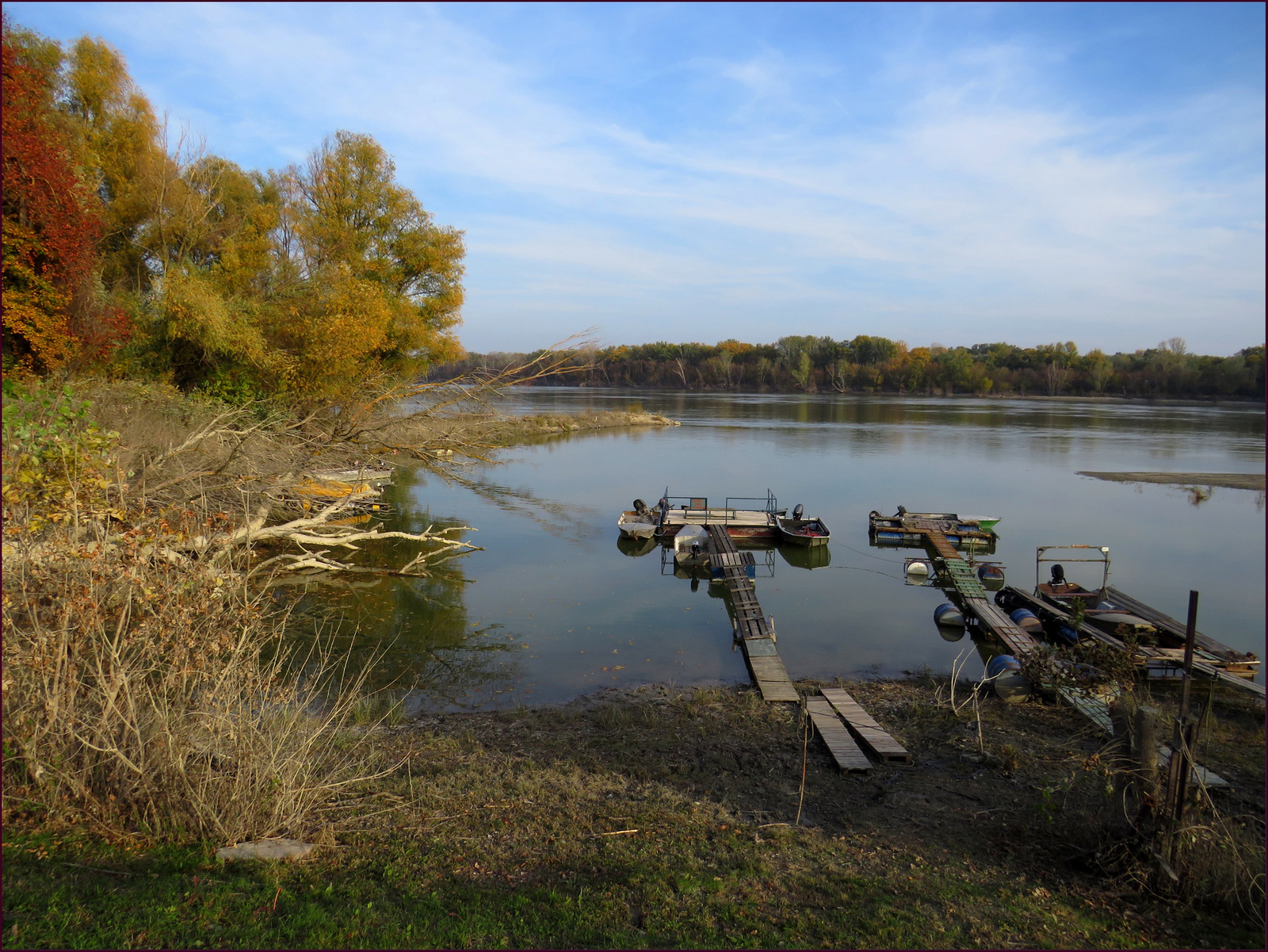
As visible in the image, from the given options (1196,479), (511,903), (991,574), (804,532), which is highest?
(1196,479)

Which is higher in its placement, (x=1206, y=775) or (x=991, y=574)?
(x=1206, y=775)

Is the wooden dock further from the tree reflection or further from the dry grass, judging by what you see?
the dry grass

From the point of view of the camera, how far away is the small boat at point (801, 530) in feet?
79.5

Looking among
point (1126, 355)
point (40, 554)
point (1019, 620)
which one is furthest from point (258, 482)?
point (1126, 355)

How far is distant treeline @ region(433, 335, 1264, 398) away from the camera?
102125mm

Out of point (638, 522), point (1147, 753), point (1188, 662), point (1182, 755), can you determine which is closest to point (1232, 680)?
point (1147, 753)

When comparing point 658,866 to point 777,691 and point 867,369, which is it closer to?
point 777,691

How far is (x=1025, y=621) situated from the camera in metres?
15.8

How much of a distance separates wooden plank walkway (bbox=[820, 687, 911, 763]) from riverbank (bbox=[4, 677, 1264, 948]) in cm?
25

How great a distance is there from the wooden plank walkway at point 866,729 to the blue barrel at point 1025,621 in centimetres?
699

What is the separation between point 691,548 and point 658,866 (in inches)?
687

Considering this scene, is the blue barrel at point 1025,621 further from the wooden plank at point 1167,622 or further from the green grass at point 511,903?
the green grass at point 511,903

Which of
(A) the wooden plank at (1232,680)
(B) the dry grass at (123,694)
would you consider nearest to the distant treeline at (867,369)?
(A) the wooden plank at (1232,680)

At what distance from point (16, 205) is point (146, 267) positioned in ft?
29.7
